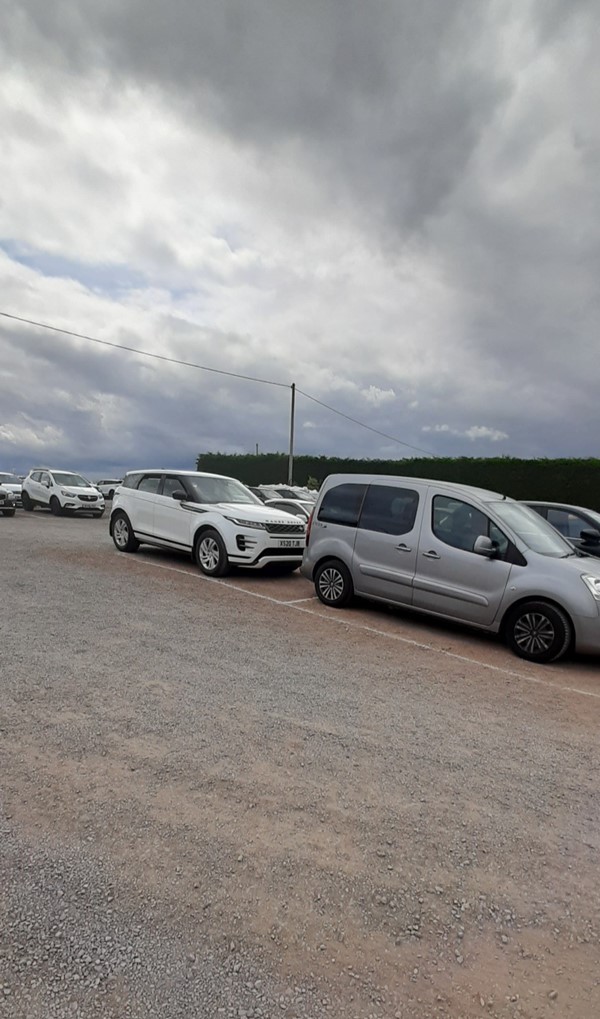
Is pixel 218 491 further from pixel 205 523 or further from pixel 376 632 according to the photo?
pixel 376 632

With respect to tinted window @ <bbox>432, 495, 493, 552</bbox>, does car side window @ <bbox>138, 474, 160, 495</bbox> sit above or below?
above

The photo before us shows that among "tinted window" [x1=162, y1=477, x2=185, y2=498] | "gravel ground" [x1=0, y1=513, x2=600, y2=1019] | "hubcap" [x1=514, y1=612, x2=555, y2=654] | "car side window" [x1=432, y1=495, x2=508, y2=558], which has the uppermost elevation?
"tinted window" [x1=162, y1=477, x2=185, y2=498]

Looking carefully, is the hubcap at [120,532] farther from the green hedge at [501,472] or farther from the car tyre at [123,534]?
the green hedge at [501,472]

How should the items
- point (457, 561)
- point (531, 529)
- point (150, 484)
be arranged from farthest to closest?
1. point (150, 484)
2. point (531, 529)
3. point (457, 561)

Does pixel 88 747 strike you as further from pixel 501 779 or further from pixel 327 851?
pixel 501 779

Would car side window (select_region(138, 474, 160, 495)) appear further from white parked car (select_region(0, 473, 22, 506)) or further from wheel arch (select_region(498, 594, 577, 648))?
white parked car (select_region(0, 473, 22, 506))

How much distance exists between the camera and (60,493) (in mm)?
20391

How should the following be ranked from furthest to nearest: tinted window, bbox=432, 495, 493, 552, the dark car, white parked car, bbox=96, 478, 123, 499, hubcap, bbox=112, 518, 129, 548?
white parked car, bbox=96, 478, 123, 499
hubcap, bbox=112, 518, 129, 548
the dark car
tinted window, bbox=432, 495, 493, 552

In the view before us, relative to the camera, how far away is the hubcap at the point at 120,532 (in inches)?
432

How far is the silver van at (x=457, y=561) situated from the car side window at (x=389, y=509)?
0.01 m

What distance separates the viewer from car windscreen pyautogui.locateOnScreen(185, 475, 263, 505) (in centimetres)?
969

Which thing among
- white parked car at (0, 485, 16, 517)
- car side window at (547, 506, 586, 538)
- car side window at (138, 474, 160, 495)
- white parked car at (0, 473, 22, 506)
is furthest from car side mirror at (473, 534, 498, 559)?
white parked car at (0, 473, 22, 506)

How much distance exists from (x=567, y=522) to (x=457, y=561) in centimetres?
432

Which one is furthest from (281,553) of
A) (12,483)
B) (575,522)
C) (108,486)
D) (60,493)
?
(108,486)
